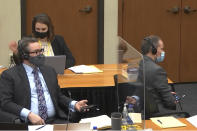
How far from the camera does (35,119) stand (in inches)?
120

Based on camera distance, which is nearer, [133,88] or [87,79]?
[133,88]

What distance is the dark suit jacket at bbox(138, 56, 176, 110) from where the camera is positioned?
11.2 ft

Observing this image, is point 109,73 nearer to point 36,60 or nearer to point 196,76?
point 36,60

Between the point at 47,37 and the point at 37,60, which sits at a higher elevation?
the point at 47,37

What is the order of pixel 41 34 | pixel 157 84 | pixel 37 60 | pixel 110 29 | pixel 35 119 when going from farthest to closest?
pixel 110 29
pixel 41 34
pixel 157 84
pixel 37 60
pixel 35 119

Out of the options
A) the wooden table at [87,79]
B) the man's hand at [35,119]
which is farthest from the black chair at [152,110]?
the man's hand at [35,119]

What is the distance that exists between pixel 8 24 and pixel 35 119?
3298mm

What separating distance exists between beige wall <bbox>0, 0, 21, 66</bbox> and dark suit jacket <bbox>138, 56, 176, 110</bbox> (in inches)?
121

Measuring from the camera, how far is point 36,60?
3.33 meters

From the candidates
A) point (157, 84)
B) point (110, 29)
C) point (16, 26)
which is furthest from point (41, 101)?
point (110, 29)

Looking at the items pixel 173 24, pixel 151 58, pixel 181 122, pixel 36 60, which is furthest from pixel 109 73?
pixel 173 24

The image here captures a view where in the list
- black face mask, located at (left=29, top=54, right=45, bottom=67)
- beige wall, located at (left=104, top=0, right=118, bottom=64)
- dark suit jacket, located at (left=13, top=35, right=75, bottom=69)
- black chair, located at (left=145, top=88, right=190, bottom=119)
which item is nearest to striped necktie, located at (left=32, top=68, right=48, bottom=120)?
black face mask, located at (left=29, top=54, right=45, bottom=67)

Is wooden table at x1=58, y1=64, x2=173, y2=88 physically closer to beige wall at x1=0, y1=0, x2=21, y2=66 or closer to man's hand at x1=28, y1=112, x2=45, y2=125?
man's hand at x1=28, y1=112, x2=45, y2=125

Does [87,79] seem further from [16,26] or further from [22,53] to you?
[16,26]
